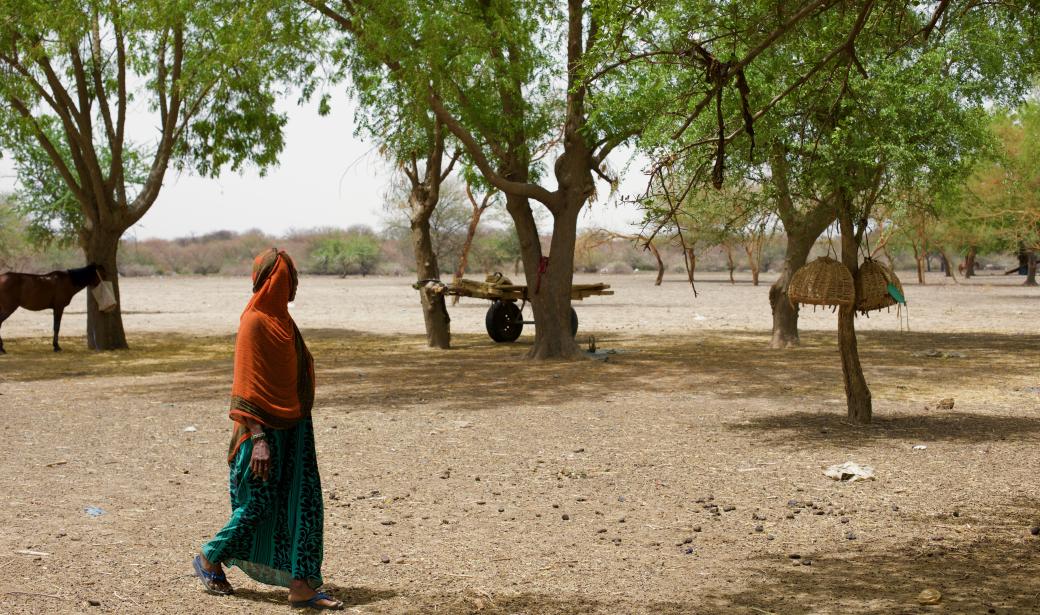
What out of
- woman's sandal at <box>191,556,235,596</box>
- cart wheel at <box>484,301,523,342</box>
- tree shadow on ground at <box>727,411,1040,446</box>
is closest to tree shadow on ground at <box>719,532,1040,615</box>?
woman's sandal at <box>191,556,235,596</box>

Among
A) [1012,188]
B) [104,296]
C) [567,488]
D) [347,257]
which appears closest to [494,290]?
[104,296]

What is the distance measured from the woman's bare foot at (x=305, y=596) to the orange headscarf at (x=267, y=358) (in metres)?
0.69

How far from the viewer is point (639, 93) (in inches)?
612

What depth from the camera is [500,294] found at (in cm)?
2223

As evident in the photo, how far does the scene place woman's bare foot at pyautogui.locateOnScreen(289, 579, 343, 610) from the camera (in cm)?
522

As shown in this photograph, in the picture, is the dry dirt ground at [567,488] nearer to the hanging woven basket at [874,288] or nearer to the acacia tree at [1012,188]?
the hanging woven basket at [874,288]

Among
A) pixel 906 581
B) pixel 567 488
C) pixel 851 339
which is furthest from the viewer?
pixel 851 339

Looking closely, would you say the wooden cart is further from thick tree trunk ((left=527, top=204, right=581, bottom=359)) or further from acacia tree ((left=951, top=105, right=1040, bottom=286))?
acacia tree ((left=951, top=105, right=1040, bottom=286))

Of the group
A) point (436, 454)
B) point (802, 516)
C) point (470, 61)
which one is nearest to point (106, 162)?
point (470, 61)

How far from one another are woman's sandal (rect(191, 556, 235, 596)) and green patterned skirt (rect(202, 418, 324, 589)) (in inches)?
4.5

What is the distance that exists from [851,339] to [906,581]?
5.08 m

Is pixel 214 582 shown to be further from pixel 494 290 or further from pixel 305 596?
pixel 494 290

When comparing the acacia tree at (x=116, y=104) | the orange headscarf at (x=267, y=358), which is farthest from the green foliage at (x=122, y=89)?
the orange headscarf at (x=267, y=358)

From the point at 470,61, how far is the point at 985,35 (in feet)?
26.8
